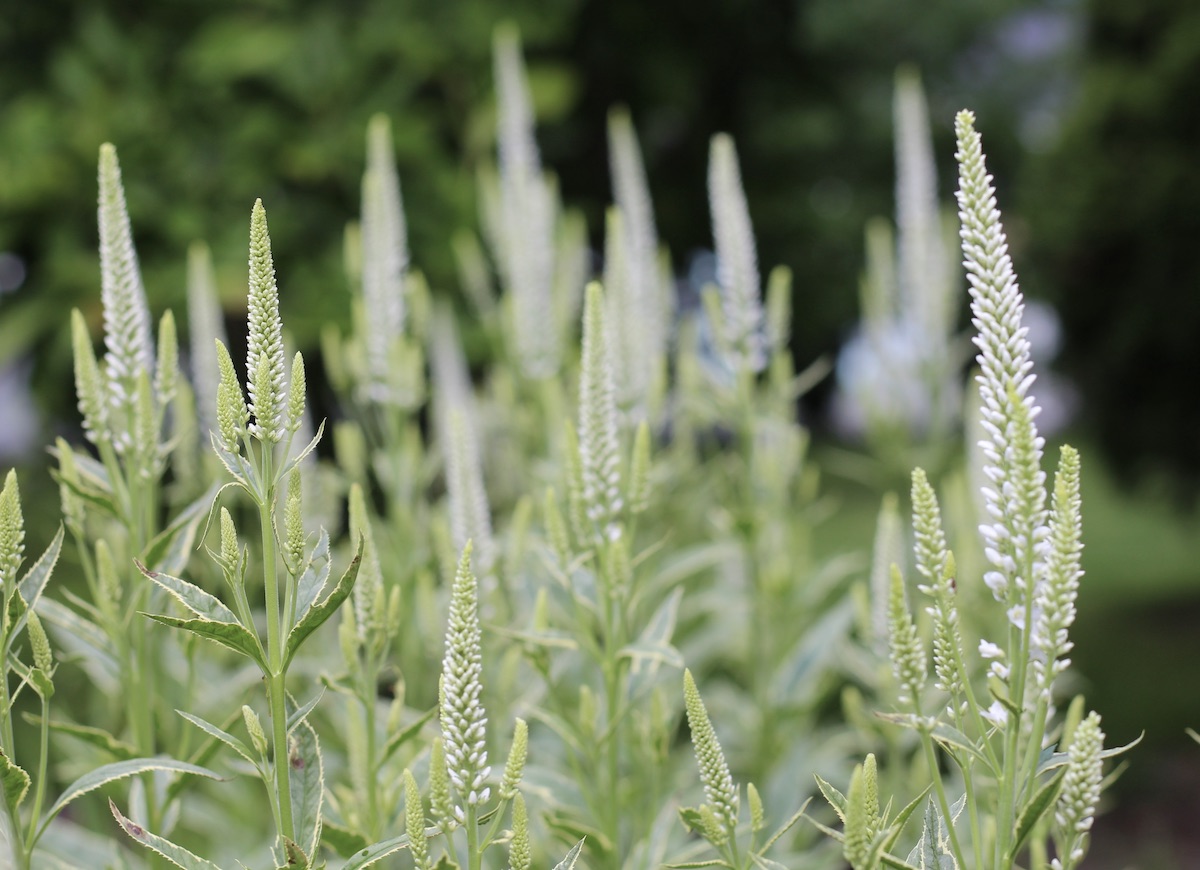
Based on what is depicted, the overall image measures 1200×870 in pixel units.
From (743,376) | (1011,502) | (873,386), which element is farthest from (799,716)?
(1011,502)

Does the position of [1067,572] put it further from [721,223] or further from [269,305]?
[721,223]

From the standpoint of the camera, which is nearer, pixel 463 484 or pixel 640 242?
pixel 463 484

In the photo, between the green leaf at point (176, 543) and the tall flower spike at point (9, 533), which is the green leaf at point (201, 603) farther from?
the green leaf at point (176, 543)

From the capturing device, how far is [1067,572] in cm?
120

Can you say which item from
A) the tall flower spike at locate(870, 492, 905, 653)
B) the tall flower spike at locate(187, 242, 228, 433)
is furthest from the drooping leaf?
the tall flower spike at locate(187, 242, 228, 433)

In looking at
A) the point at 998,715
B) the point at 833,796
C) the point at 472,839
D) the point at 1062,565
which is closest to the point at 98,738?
the point at 472,839

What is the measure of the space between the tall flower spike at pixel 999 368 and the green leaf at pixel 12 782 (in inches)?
46.7

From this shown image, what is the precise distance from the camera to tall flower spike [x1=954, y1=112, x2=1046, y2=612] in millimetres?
1250

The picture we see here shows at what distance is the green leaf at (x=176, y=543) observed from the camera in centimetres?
183

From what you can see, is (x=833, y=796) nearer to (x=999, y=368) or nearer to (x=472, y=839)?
(x=472, y=839)

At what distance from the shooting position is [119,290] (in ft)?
5.99

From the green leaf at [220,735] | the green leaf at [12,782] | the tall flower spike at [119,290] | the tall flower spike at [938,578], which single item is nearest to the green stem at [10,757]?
the green leaf at [12,782]

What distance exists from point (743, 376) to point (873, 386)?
1064 mm

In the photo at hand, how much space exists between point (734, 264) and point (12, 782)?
2.05m
